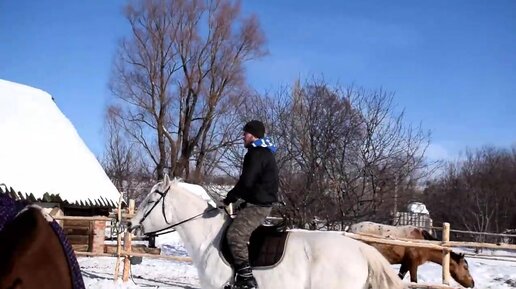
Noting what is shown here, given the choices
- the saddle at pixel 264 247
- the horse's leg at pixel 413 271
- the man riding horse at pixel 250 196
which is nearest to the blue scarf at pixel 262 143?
the man riding horse at pixel 250 196

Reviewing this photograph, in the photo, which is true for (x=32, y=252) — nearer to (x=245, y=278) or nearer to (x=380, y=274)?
(x=245, y=278)

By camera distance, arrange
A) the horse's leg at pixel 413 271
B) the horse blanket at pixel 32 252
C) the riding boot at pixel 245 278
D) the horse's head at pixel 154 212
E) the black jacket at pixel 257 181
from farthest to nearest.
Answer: the horse's leg at pixel 413 271, the horse's head at pixel 154 212, the black jacket at pixel 257 181, the riding boot at pixel 245 278, the horse blanket at pixel 32 252

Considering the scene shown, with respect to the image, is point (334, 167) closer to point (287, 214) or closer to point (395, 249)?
point (287, 214)

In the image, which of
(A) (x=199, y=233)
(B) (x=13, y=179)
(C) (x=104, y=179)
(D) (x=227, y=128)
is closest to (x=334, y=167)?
(C) (x=104, y=179)

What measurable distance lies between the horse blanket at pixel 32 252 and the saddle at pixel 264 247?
12.0ft

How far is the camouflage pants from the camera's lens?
589 cm

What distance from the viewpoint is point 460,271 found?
10.9 meters

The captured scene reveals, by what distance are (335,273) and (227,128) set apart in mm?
23866

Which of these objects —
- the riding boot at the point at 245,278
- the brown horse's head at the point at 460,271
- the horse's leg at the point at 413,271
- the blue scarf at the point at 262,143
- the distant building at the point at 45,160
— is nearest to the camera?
the riding boot at the point at 245,278

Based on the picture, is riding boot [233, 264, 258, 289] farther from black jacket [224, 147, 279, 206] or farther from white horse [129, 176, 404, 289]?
black jacket [224, 147, 279, 206]

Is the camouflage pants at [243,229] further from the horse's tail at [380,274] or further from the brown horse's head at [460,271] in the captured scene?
the brown horse's head at [460,271]

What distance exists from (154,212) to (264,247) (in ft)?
5.24

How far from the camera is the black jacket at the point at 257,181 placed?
6039mm

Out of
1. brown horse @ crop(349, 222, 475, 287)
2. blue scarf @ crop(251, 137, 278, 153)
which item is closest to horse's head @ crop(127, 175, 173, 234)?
blue scarf @ crop(251, 137, 278, 153)
